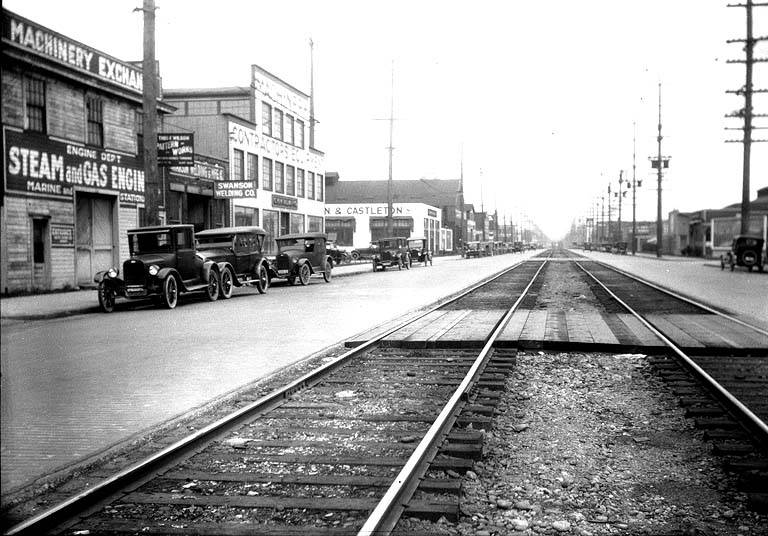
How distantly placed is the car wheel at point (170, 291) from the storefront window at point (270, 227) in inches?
790

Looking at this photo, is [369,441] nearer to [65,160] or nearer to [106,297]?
[106,297]

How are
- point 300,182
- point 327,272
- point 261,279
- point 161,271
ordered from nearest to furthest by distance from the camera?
point 161,271 < point 261,279 < point 327,272 < point 300,182

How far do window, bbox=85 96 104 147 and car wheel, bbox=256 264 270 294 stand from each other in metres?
6.59

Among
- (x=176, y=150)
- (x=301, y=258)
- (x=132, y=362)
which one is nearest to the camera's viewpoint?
(x=132, y=362)

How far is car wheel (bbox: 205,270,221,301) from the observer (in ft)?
58.2

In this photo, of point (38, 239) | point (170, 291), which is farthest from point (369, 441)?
point (38, 239)

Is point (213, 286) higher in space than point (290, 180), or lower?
lower

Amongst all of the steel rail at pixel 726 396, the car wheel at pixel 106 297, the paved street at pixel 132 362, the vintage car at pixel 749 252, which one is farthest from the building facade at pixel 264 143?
the steel rail at pixel 726 396

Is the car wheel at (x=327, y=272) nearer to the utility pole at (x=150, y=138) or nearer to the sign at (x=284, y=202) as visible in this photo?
the utility pole at (x=150, y=138)

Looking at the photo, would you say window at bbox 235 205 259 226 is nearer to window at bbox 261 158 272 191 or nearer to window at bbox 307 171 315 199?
window at bbox 261 158 272 191

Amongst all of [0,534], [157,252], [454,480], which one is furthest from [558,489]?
[157,252]

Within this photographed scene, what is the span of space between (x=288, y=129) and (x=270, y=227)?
24.2ft

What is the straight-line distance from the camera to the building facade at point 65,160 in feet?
58.3

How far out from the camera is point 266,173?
37.8 m
